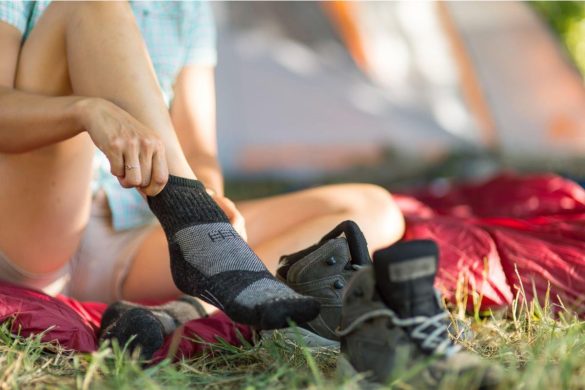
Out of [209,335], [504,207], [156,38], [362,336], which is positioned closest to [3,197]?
[209,335]

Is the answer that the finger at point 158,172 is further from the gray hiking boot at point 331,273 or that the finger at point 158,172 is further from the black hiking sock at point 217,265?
the gray hiking boot at point 331,273

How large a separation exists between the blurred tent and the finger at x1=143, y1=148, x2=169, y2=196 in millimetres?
2348

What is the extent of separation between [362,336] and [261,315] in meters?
0.12

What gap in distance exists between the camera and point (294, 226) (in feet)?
4.87

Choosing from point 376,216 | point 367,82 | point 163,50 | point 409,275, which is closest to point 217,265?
point 409,275

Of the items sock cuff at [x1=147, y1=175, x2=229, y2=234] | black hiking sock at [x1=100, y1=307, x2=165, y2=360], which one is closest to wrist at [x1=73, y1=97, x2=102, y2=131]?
sock cuff at [x1=147, y1=175, x2=229, y2=234]

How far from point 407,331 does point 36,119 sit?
58cm

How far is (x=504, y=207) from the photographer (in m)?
2.20

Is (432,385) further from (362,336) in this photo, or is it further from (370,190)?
(370,190)

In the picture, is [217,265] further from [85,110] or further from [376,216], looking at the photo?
[376,216]

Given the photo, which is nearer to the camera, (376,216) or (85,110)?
(85,110)

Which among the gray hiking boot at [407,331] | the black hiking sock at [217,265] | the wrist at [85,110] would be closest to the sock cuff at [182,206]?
the black hiking sock at [217,265]

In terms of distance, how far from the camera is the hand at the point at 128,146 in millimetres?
1027

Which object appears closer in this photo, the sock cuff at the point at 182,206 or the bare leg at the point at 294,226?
the sock cuff at the point at 182,206
